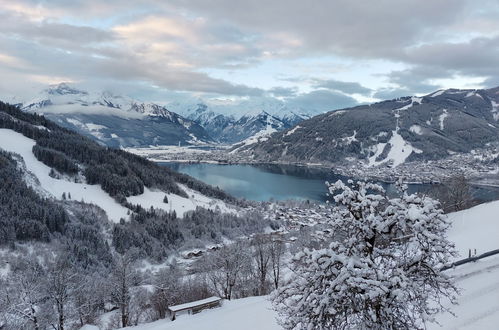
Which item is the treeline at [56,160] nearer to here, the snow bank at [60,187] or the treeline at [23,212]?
the snow bank at [60,187]

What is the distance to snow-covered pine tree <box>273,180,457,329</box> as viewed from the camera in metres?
9.50

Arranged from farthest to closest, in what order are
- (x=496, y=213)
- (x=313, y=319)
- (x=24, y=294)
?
(x=496, y=213) → (x=24, y=294) → (x=313, y=319)

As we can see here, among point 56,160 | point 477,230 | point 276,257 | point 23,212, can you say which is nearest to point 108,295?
point 276,257

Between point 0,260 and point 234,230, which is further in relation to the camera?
point 234,230

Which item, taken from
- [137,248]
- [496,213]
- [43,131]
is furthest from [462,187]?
[43,131]

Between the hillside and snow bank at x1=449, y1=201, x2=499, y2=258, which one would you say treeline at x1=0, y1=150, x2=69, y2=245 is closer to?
the hillside

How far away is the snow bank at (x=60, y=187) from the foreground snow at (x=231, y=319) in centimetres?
8016

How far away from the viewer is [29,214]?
277ft

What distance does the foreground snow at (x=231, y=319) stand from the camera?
21.8 metres

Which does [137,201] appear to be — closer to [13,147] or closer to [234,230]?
[234,230]

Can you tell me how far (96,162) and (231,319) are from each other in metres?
120

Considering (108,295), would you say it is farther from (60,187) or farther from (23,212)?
(60,187)

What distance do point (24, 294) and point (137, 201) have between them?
91339mm

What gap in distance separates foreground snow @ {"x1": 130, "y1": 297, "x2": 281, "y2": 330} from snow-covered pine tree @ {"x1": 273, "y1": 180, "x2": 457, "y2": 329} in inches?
442
